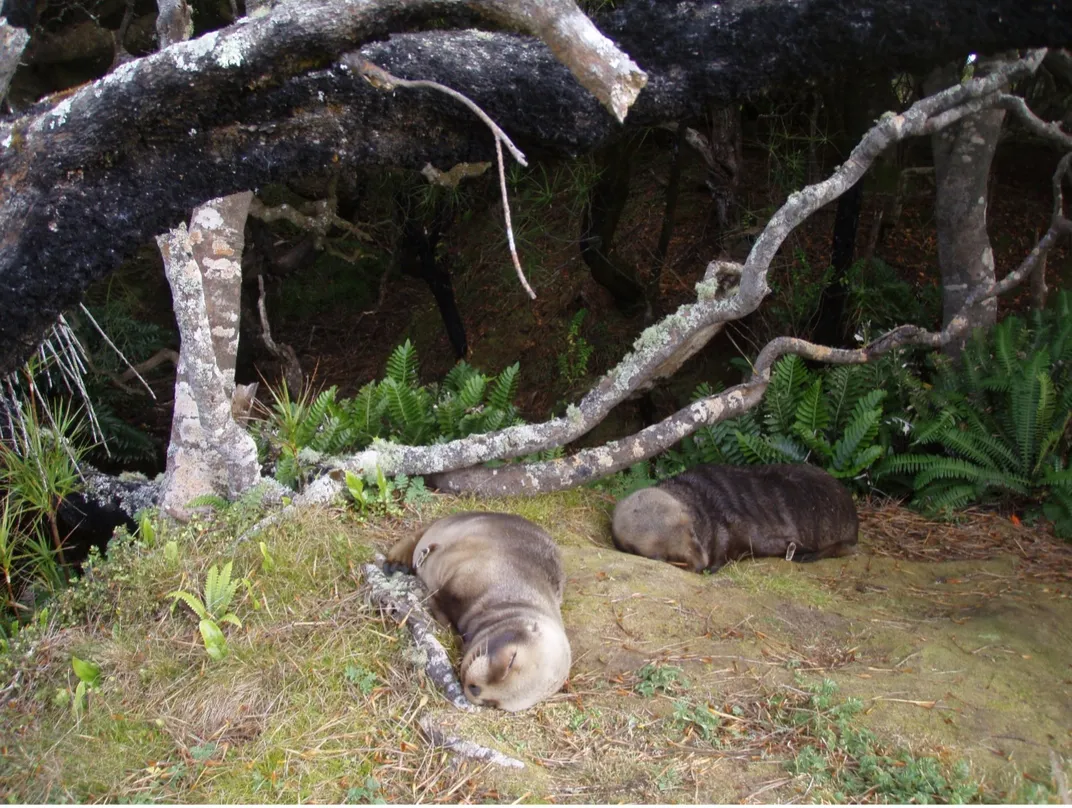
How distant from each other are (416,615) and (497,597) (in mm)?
432

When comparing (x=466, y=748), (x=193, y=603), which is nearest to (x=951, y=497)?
(x=466, y=748)

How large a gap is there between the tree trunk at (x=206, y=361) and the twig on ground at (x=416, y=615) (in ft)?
5.30

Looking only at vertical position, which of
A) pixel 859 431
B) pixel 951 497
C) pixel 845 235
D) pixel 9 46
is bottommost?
pixel 951 497

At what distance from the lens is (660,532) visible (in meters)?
6.23

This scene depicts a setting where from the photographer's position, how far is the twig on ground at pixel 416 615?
431 cm

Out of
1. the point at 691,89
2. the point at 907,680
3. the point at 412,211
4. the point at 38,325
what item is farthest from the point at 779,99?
the point at 38,325

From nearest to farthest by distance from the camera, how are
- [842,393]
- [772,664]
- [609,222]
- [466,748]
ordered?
[466,748], [772,664], [842,393], [609,222]

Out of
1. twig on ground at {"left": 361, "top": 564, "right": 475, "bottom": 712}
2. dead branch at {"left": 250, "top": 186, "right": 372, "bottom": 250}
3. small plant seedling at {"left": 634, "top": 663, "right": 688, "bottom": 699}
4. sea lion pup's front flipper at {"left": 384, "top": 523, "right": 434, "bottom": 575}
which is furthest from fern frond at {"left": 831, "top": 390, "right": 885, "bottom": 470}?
dead branch at {"left": 250, "top": 186, "right": 372, "bottom": 250}

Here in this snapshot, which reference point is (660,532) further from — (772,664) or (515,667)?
(515,667)

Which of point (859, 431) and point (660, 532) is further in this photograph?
point (859, 431)

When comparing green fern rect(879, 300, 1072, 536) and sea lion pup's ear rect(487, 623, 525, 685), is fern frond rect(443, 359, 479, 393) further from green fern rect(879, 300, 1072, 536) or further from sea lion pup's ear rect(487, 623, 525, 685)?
sea lion pup's ear rect(487, 623, 525, 685)

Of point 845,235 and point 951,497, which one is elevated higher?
point 845,235

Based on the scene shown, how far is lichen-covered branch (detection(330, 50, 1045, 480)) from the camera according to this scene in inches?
234

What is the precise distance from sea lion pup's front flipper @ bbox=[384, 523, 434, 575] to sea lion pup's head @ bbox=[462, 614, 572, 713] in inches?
41.4
